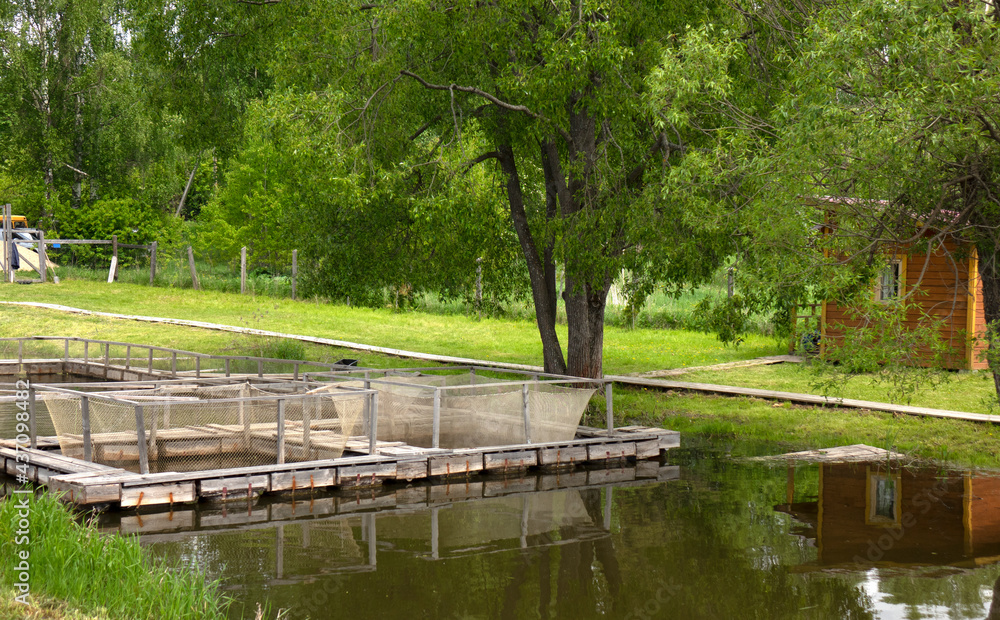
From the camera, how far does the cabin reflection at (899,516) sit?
993 centimetres

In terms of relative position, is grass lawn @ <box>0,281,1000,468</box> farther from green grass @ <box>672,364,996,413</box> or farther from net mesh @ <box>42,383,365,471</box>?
net mesh @ <box>42,383,365,471</box>

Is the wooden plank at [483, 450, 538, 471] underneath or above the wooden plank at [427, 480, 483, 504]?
above

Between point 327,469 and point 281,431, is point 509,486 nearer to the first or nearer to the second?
point 327,469

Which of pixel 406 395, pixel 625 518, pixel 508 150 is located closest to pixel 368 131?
pixel 508 150

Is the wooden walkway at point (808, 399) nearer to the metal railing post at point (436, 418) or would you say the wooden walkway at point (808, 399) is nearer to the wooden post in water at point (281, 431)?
the metal railing post at point (436, 418)

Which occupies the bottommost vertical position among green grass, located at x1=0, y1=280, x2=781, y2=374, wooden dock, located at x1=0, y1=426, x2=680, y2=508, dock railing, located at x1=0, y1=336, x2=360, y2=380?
wooden dock, located at x1=0, y1=426, x2=680, y2=508

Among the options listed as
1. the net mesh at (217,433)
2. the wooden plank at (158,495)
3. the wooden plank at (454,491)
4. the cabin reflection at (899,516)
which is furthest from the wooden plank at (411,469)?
the cabin reflection at (899,516)

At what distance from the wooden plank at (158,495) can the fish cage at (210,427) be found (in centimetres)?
98

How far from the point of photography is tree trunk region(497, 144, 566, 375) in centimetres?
1909

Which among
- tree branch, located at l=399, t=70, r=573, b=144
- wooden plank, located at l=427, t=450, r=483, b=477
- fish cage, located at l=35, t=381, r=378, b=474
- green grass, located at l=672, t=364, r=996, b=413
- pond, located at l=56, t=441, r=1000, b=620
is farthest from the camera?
green grass, located at l=672, t=364, r=996, b=413

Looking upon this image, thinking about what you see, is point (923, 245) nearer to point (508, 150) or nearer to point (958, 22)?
point (958, 22)

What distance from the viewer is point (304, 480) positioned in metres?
12.3

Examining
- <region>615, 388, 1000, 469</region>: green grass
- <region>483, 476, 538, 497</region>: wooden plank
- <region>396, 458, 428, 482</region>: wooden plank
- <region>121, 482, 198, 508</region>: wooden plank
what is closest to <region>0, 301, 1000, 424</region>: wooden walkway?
<region>615, 388, 1000, 469</region>: green grass

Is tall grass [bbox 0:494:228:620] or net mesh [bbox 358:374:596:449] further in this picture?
net mesh [bbox 358:374:596:449]
